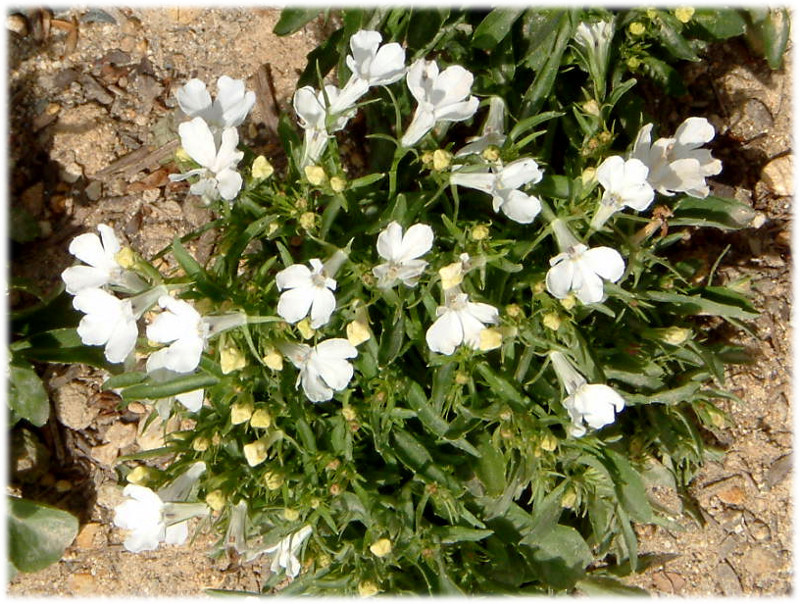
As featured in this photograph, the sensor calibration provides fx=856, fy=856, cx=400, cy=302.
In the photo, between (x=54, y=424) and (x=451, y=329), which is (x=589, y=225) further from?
(x=54, y=424)

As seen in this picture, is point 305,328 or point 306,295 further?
point 305,328

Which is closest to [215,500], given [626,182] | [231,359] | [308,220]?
[231,359]

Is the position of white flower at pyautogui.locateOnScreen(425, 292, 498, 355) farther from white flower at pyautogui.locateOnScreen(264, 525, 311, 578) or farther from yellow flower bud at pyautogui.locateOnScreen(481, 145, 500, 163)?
white flower at pyautogui.locateOnScreen(264, 525, 311, 578)

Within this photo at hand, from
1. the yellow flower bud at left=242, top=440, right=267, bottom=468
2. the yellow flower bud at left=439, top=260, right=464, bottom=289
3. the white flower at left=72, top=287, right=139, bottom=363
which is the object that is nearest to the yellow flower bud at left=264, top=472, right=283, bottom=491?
the yellow flower bud at left=242, top=440, right=267, bottom=468

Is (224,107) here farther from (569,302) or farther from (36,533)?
(36,533)

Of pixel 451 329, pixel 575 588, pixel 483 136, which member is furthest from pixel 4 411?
pixel 575 588

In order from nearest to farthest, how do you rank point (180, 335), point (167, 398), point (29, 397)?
point (180, 335) → point (167, 398) → point (29, 397)

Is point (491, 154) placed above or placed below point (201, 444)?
above

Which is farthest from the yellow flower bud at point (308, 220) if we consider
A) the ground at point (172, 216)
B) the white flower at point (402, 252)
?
the ground at point (172, 216)

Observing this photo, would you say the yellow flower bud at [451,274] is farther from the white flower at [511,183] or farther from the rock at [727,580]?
the rock at [727,580]
